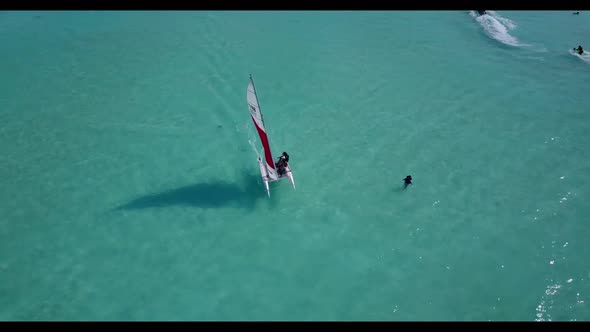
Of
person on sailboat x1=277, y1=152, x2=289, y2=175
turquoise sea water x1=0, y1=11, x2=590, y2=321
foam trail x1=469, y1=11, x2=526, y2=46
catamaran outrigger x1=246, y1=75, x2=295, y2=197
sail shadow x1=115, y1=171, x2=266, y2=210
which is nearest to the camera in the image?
turquoise sea water x1=0, y1=11, x2=590, y2=321

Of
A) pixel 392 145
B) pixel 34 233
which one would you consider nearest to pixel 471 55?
pixel 392 145

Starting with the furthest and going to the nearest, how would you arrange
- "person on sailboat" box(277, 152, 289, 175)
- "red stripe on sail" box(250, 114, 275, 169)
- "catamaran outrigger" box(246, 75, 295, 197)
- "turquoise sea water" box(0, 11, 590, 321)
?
"person on sailboat" box(277, 152, 289, 175), "red stripe on sail" box(250, 114, 275, 169), "catamaran outrigger" box(246, 75, 295, 197), "turquoise sea water" box(0, 11, 590, 321)

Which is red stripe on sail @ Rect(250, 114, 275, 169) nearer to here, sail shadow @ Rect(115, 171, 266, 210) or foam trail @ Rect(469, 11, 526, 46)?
sail shadow @ Rect(115, 171, 266, 210)

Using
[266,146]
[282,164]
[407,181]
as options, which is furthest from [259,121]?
[407,181]

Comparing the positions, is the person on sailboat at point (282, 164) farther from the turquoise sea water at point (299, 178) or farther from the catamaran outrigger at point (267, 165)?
the turquoise sea water at point (299, 178)

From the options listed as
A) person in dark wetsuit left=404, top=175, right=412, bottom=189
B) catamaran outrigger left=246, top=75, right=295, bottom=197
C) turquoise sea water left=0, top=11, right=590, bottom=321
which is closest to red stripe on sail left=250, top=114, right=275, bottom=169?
catamaran outrigger left=246, top=75, right=295, bottom=197

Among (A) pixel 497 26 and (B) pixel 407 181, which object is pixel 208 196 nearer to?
(B) pixel 407 181
